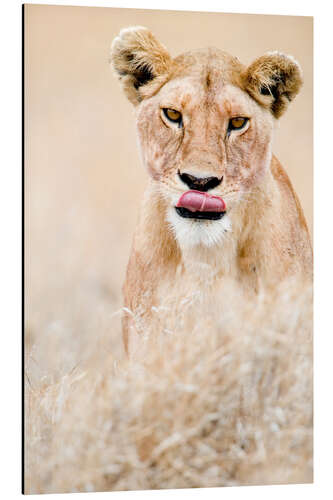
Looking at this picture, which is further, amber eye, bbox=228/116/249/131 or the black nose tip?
A: amber eye, bbox=228/116/249/131

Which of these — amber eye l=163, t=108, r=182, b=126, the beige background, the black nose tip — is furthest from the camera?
the beige background

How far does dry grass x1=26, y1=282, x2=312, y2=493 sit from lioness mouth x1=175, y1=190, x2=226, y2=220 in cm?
43

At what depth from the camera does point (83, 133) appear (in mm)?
4770

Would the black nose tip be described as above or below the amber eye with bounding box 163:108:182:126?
below

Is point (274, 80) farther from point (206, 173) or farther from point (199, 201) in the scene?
point (199, 201)

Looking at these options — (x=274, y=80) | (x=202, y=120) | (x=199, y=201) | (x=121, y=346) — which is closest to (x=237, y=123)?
(x=202, y=120)

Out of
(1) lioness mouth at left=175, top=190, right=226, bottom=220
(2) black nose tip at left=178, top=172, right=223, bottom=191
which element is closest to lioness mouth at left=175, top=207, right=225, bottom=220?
(1) lioness mouth at left=175, top=190, right=226, bottom=220

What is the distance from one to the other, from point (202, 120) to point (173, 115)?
5.3 inches

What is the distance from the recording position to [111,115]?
4711 millimetres

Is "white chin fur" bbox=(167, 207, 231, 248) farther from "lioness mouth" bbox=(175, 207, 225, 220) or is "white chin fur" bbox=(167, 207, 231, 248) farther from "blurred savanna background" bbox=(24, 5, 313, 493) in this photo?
"blurred savanna background" bbox=(24, 5, 313, 493)

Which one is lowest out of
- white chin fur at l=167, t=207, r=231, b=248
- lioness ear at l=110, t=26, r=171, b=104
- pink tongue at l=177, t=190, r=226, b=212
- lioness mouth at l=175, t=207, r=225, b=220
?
white chin fur at l=167, t=207, r=231, b=248

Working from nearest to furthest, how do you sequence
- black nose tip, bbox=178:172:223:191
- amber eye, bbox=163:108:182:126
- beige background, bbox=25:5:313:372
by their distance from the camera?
1. black nose tip, bbox=178:172:223:191
2. amber eye, bbox=163:108:182:126
3. beige background, bbox=25:5:313:372

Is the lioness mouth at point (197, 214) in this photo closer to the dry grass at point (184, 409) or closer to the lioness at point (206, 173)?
the lioness at point (206, 173)

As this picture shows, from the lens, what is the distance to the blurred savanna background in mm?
4340
